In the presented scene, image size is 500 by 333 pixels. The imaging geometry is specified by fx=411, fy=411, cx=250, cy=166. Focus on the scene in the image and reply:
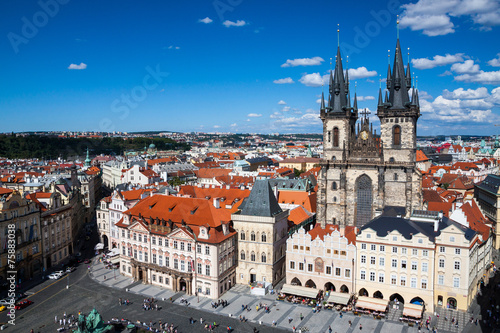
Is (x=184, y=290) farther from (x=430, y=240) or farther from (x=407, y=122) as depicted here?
(x=407, y=122)

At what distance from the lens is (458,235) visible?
52500mm

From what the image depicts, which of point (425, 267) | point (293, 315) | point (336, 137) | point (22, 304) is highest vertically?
point (336, 137)

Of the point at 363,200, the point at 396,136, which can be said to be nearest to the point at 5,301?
the point at 363,200

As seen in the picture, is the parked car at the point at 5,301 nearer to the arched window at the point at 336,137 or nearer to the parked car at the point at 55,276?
the parked car at the point at 55,276

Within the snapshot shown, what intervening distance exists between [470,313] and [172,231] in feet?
139

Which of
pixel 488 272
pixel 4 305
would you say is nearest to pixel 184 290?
pixel 4 305

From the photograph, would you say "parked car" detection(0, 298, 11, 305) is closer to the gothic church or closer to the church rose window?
the gothic church

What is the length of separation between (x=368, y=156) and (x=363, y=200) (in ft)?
28.7

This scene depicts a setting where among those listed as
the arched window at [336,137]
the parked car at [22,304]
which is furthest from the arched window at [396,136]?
the parked car at [22,304]

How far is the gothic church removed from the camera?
77.4 m

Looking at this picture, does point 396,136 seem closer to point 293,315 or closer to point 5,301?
point 293,315

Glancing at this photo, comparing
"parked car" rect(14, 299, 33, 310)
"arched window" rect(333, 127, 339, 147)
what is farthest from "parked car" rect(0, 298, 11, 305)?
"arched window" rect(333, 127, 339, 147)

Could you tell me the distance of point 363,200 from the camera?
Answer: 3201 inches

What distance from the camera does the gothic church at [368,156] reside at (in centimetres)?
7738
